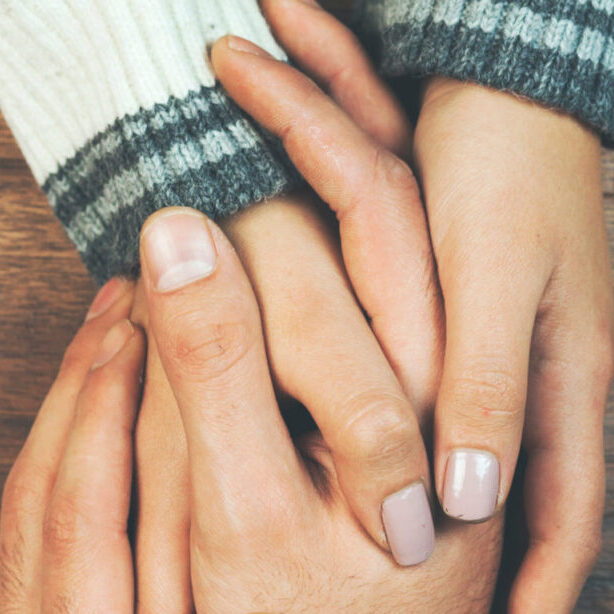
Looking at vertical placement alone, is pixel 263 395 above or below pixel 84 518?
above

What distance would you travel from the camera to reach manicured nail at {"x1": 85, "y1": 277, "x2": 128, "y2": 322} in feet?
1.88

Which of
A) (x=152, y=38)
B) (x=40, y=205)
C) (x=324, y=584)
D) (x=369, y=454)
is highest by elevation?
(x=152, y=38)

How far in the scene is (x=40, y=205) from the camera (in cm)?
65

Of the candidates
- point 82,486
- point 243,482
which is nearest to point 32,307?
point 82,486

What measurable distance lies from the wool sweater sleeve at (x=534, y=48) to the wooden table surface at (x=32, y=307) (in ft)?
1.34

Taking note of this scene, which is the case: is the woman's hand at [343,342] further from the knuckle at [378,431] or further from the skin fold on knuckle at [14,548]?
the skin fold on knuckle at [14,548]

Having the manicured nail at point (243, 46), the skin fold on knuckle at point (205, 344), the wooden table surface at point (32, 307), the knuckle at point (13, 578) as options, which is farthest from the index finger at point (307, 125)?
the knuckle at point (13, 578)

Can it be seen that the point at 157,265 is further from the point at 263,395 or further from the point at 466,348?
the point at 466,348

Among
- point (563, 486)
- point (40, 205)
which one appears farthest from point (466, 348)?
point (40, 205)

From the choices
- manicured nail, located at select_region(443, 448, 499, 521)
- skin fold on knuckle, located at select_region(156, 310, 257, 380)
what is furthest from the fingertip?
skin fold on knuckle, located at select_region(156, 310, 257, 380)

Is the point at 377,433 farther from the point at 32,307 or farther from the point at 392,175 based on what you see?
the point at 32,307

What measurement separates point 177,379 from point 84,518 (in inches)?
6.6

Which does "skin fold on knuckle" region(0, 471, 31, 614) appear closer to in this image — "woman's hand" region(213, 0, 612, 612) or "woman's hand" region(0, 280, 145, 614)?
"woman's hand" region(0, 280, 145, 614)

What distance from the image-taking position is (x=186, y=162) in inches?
17.6
